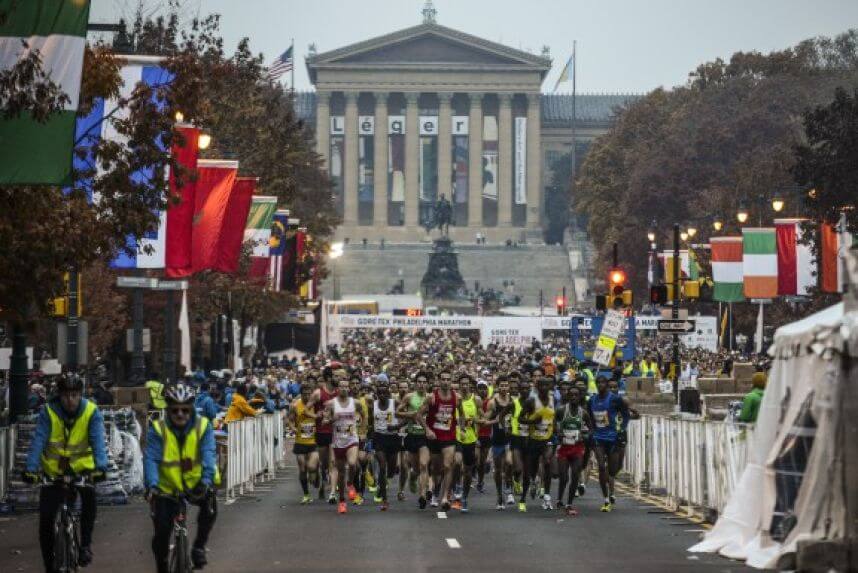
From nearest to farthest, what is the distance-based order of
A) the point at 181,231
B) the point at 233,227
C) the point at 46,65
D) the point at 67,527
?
1. the point at 67,527
2. the point at 46,65
3. the point at 181,231
4. the point at 233,227

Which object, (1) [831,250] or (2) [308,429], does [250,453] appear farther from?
(1) [831,250]

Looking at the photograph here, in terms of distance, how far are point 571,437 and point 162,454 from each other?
1095 centimetres

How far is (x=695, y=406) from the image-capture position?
2953 cm

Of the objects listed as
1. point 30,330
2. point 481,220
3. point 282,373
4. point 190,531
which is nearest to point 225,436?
point 30,330

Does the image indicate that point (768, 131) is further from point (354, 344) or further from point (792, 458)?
point (792, 458)

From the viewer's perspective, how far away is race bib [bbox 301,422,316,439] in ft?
92.2

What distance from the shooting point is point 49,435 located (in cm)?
1683

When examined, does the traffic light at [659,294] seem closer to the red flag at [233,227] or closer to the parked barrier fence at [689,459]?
the red flag at [233,227]

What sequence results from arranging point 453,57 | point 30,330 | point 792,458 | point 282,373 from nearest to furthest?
point 792,458 < point 30,330 < point 282,373 < point 453,57

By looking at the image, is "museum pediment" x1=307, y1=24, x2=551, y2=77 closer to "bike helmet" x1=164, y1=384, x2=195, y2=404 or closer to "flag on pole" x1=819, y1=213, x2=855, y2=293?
"flag on pole" x1=819, y1=213, x2=855, y2=293

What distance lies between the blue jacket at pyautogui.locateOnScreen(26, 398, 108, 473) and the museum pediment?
153 m

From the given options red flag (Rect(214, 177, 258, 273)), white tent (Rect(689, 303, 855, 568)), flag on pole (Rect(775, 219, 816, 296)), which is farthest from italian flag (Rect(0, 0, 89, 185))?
flag on pole (Rect(775, 219, 816, 296))

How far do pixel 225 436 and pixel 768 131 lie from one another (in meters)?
72.1

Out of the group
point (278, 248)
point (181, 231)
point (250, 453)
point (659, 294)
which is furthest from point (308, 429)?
point (278, 248)
